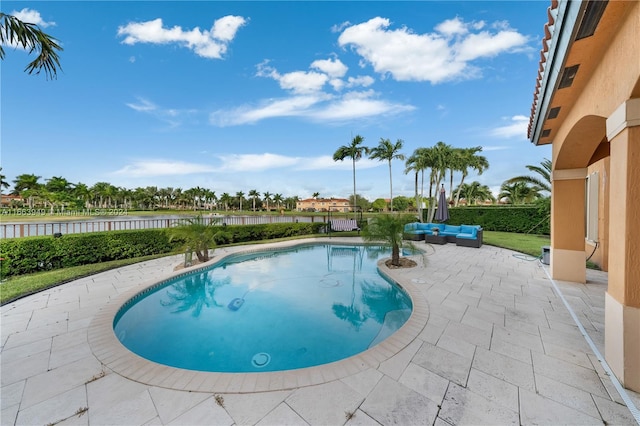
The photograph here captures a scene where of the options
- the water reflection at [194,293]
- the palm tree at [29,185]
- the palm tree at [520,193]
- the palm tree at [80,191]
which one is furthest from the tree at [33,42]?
the palm tree at [80,191]

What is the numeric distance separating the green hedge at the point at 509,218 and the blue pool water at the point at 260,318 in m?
13.7

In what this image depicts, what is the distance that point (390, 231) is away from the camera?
23.3 feet

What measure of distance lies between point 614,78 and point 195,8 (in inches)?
447

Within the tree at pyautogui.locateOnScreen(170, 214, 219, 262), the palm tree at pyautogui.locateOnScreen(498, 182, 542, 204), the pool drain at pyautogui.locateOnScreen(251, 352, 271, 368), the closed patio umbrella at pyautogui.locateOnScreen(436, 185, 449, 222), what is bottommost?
the pool drain at pyautogui.locateOnScreen(251, 352, 271, 368)

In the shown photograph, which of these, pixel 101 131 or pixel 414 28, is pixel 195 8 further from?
pixel 101 131

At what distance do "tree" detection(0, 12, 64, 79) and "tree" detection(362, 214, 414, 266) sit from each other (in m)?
→ 8.10

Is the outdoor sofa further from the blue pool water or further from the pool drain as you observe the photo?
the pool drain

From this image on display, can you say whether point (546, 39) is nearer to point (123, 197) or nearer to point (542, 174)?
point (542, 174)

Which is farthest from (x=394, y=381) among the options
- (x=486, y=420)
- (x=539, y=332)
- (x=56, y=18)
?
(x=56, y=18)

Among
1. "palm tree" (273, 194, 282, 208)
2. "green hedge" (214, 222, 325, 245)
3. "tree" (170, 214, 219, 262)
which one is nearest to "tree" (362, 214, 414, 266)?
"tree" (170, 214, 219, 262)

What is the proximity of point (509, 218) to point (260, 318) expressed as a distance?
1854 cm

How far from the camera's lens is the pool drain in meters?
3.26

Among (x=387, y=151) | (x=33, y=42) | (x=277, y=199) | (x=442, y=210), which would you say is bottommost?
(x=442, y=210)

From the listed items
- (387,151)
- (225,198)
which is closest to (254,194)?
(225,198)
